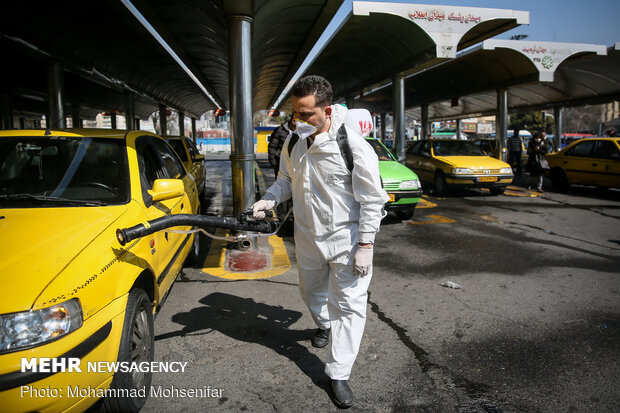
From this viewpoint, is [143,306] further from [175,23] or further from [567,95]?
[567,95]

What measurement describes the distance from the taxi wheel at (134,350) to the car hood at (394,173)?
5825 millimetres

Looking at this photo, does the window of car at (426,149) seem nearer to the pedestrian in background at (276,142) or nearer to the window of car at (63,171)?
the pedestrian in background at (276,142)

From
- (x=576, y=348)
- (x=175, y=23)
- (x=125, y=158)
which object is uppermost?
(x=175, y=23)

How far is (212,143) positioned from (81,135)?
49.2 m

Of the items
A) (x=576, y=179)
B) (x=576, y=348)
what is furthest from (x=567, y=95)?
(x=576, y=348)

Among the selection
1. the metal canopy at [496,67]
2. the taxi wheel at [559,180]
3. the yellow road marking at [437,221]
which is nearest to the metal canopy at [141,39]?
the yellow road marking at [437,221]

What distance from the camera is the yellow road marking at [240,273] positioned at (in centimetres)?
511

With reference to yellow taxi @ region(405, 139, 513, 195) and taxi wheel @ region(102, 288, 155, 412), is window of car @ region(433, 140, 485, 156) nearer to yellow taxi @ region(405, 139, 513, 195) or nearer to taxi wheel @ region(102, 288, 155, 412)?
yellow taxi @ region(405, 139, 513, 195)

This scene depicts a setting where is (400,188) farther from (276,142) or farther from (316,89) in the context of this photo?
(316,89)

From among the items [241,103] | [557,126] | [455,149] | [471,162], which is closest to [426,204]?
[471,162]

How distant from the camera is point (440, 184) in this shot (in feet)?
40.0

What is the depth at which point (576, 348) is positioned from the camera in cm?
335

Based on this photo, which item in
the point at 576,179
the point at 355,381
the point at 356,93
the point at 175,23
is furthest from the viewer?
the point at 356,93

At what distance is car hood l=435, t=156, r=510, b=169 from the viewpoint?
11.5 meters
